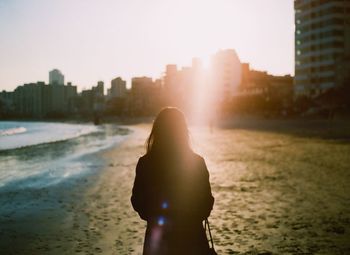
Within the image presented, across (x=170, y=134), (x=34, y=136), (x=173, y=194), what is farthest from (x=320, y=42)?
(x=173, y=194)

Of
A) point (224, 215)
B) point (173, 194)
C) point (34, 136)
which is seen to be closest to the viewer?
point (173, 194)

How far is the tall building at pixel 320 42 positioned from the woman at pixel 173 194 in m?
97.8

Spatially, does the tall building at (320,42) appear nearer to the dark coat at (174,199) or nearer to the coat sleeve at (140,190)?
the dark coat at (174,199)

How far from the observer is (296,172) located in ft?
49.4

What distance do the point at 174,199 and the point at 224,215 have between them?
5846 mm

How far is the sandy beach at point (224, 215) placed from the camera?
6746 millimetres

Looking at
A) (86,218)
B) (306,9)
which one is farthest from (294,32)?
(86,218)

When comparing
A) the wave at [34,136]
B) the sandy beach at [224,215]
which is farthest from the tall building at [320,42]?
the sandy beach at [224,215]

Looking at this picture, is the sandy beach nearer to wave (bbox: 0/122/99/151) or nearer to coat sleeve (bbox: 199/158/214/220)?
coat sleeve (bbox: 199/158/214/220)

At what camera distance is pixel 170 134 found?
3215mm

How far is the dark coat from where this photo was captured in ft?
10.3

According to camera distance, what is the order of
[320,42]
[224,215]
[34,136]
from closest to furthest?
[224,215] → [34,136] → [320,42]

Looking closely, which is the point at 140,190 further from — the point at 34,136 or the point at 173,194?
the point at 34,136

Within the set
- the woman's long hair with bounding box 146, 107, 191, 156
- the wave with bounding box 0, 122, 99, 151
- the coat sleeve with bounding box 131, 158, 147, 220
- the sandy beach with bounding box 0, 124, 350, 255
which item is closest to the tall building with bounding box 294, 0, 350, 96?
the wave with bounding box 0, 122, 99, 151
